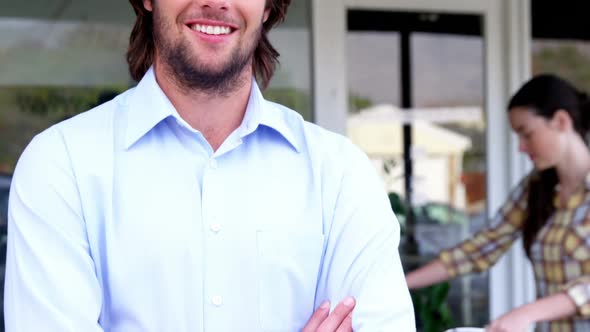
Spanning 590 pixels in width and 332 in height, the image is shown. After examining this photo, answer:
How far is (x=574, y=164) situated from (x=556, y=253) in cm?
28

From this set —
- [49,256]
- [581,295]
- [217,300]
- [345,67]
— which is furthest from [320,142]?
[345,67]

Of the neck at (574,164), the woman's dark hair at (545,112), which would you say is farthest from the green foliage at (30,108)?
the neck at (574,164)

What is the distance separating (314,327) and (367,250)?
5.9 inches

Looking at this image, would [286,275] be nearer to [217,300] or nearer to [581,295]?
[217,300]

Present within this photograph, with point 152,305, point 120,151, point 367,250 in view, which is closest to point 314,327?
point 367,250

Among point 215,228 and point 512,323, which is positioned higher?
point 215,228

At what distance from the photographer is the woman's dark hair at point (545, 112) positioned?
2527 mm

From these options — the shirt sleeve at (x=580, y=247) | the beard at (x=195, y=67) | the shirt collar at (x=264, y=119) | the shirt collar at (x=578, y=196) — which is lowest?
the shirt sleeve at (x=580, y=247)

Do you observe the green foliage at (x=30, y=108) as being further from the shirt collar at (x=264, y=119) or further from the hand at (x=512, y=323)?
the shirt collar at (x=264, y=119)

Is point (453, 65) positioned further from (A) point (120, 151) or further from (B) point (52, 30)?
(A) point (120, 151)

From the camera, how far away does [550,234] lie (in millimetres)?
2447

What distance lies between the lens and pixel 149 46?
1521mm

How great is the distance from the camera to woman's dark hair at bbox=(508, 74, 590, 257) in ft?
8.29

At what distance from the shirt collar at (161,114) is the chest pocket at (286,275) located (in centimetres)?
17
